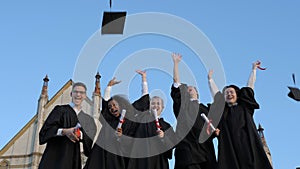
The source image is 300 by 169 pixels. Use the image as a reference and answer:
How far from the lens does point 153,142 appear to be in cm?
516

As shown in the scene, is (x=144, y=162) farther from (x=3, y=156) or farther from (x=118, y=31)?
(x=3, y=156)

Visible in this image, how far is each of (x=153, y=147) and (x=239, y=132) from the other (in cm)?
127

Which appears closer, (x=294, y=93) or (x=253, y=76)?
(x=253, y=76)

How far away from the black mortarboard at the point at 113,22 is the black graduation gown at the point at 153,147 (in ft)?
6.26

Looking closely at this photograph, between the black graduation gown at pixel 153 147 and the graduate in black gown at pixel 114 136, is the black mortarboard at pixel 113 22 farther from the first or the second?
the black graduation gown at pixel 153 147

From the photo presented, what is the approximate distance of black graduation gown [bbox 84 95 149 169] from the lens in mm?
5172

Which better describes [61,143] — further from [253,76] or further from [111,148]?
[253,76]

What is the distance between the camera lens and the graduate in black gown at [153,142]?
505cm

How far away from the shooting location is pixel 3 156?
84.0 feet

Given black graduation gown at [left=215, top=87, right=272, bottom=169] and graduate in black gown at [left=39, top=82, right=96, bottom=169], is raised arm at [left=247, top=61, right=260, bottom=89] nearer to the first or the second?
black graduation gown at [left=215, top=87, right=272, bottom=169]

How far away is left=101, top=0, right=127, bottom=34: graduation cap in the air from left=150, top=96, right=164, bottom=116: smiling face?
1539 millimetres

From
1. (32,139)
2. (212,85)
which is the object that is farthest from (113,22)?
(32,139)

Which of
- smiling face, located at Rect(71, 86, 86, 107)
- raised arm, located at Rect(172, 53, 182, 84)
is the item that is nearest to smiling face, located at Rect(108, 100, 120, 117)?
smiling face, located at Rect(71, 86, 86, 107)

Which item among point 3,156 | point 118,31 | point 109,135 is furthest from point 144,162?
point 3,156
